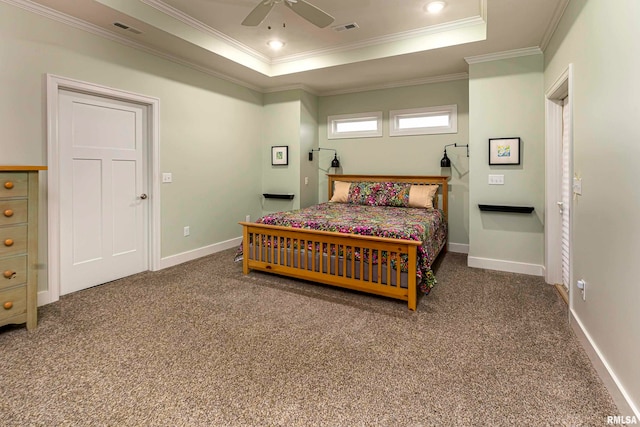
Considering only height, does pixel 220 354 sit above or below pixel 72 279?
below

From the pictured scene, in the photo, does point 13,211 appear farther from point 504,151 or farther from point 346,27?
point 504,151

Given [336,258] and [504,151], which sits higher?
[504,151]

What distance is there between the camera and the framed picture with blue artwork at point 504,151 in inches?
149

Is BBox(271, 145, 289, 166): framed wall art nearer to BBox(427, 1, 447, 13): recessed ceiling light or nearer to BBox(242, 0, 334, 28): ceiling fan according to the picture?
BBox(242, 0, 334, 28): ceiling fan

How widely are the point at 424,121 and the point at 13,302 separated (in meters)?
5.18

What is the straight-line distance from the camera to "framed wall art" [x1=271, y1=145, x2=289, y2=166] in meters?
5.52

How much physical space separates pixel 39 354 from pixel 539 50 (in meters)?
5.32

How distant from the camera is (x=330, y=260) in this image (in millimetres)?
3279

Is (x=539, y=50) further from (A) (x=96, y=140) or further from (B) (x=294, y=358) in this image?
(A) (x=96, y=140)

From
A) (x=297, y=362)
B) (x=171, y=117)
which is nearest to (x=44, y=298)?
(x=171, y=117)

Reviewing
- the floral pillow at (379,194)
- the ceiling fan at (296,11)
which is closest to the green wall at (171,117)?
the ceiling fan at (296,11)

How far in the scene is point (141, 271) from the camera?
3955 mm

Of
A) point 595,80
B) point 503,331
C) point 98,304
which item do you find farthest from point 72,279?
point 595,80

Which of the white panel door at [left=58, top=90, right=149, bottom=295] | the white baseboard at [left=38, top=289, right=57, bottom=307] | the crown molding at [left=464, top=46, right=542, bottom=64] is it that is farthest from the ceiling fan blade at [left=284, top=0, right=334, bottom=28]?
the white baseboard at [left=38, top=289, right=57, bottom=307]
